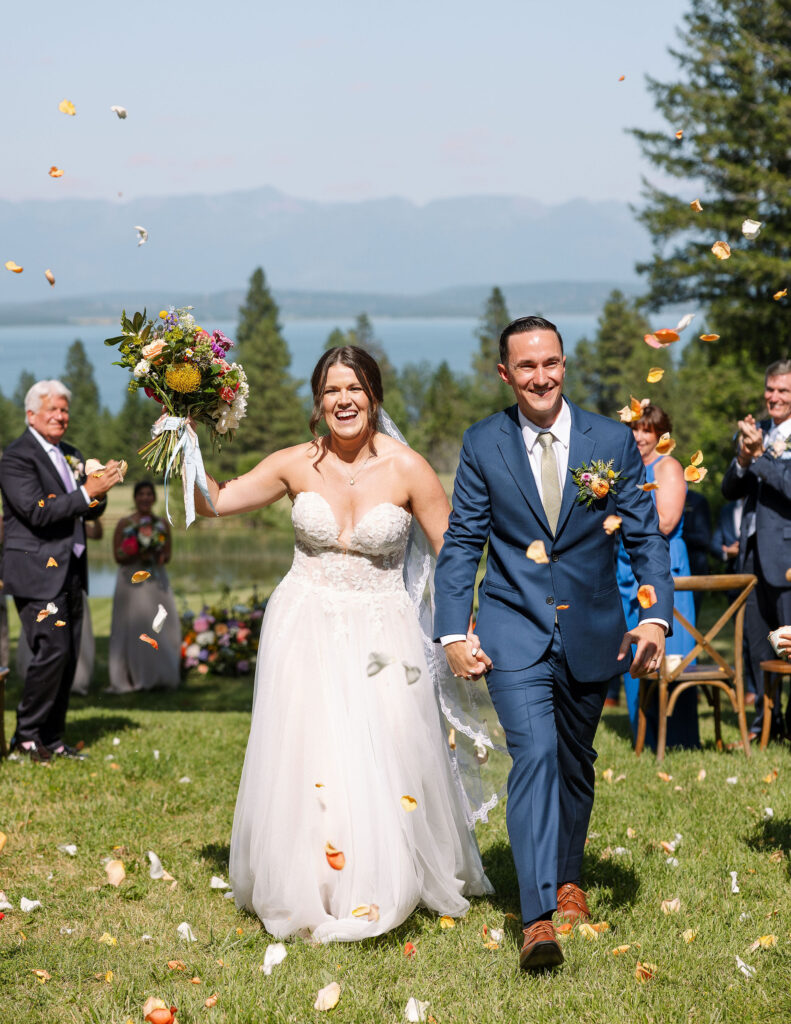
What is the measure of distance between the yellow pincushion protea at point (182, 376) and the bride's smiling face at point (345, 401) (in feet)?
2.05

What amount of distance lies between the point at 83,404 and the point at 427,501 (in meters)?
105

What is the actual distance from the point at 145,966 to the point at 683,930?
2.20 m

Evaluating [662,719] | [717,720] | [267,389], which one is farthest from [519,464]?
[267,389]

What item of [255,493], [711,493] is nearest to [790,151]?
[711,493]

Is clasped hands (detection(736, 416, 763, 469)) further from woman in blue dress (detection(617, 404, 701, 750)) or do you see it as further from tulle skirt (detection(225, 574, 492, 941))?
tulle skirt (detection(225, 574, 492, 941))

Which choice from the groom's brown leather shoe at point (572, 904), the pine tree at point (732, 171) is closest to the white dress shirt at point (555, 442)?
the groom's brown leather shoe at point (572, 904)

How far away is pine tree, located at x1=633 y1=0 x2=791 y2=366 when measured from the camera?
22453mm

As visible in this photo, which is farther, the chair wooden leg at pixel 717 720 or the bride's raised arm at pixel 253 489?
the chair wooden leg at pixel 717 720

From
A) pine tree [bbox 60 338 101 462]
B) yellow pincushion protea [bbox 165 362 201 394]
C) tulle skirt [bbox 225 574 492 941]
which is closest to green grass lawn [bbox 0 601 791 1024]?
tulle skirt [bbox 225 574 492 941]

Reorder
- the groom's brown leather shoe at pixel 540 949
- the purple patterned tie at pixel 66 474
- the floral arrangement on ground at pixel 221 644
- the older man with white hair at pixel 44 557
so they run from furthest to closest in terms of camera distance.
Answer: the floral arrangement on ground at pixel 221 644 → the purple patterned tie at pixel 66 474 → the older man with white hair at pixel 44 557 → the groom's brown leather shoe at pixel 540 949

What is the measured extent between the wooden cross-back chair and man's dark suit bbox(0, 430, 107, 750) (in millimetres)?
4090

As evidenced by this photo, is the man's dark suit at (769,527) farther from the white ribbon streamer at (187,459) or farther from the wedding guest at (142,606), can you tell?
the wedding guest at (142,606)

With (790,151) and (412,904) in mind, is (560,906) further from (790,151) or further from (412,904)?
(790,151)

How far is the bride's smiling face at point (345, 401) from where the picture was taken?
17.8 ft
